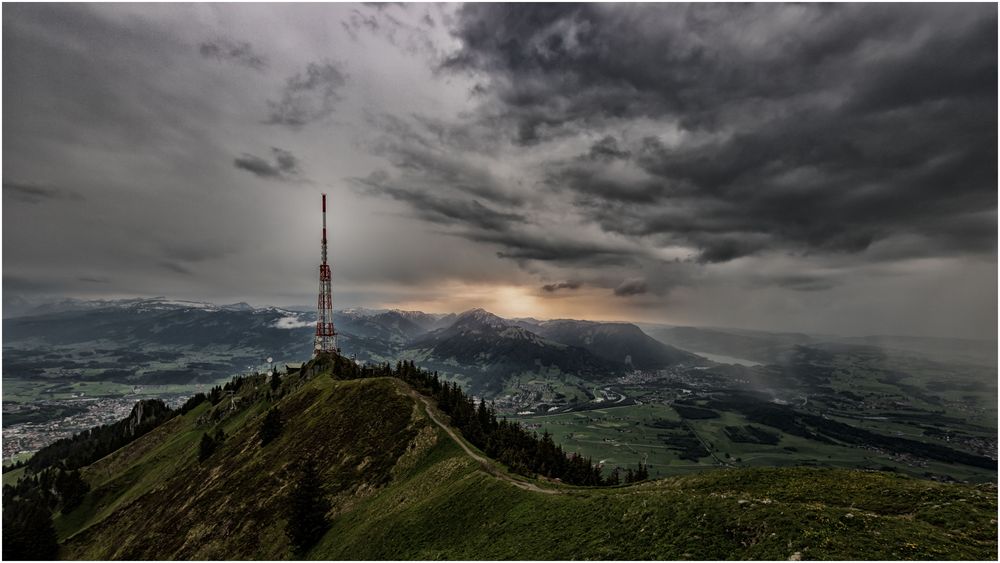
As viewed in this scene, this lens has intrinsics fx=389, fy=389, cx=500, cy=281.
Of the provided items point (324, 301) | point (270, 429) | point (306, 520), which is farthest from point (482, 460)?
point (324, 301)

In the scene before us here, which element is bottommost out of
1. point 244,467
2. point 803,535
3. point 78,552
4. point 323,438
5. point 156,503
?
point 78,552

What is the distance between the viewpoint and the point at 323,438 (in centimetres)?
9769

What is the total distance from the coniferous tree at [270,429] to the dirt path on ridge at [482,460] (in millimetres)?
40554

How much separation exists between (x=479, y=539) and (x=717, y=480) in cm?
2967

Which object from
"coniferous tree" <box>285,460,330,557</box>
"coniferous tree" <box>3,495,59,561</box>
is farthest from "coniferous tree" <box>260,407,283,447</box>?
"coniferous tree" <box>3,495,59,561</box>

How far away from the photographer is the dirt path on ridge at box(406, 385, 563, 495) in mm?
56475

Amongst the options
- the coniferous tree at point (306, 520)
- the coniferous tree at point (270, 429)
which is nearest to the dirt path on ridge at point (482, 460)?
the coniferous tree at point (306, 520)

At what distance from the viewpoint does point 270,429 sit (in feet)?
364

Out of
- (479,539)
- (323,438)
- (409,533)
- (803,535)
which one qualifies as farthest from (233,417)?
(803,535)

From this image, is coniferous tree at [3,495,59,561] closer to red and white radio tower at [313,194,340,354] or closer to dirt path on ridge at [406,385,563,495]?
red and white radio tower at [313,194,340,354]

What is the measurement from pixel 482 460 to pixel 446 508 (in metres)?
14.2

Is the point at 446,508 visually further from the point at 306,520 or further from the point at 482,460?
the point at 306,520

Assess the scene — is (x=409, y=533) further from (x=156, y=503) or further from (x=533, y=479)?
(x=156, y=503)

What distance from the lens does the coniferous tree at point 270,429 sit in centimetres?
11019
